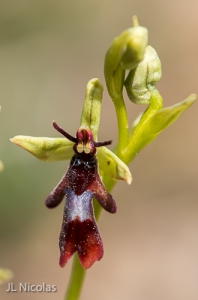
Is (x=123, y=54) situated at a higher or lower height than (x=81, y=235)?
higher

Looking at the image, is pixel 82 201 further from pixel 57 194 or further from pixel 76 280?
pixel 76 280

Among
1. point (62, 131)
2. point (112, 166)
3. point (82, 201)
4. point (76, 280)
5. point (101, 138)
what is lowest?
point (76, 280)

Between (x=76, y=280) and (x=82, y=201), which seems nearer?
(x=82, y=201)

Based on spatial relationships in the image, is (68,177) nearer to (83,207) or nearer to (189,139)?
(83,207)

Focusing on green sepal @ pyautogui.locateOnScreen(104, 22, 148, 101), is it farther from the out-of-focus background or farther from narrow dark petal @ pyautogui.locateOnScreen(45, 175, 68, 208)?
the out-of-focus background

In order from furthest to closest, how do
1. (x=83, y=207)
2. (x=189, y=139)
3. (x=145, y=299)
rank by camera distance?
(x=189, y=139)
(x=145, y=299)
(x=83, y=207)

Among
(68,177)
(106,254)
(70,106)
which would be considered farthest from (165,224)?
(68,177)

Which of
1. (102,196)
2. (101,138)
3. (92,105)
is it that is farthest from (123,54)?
(101,138)
